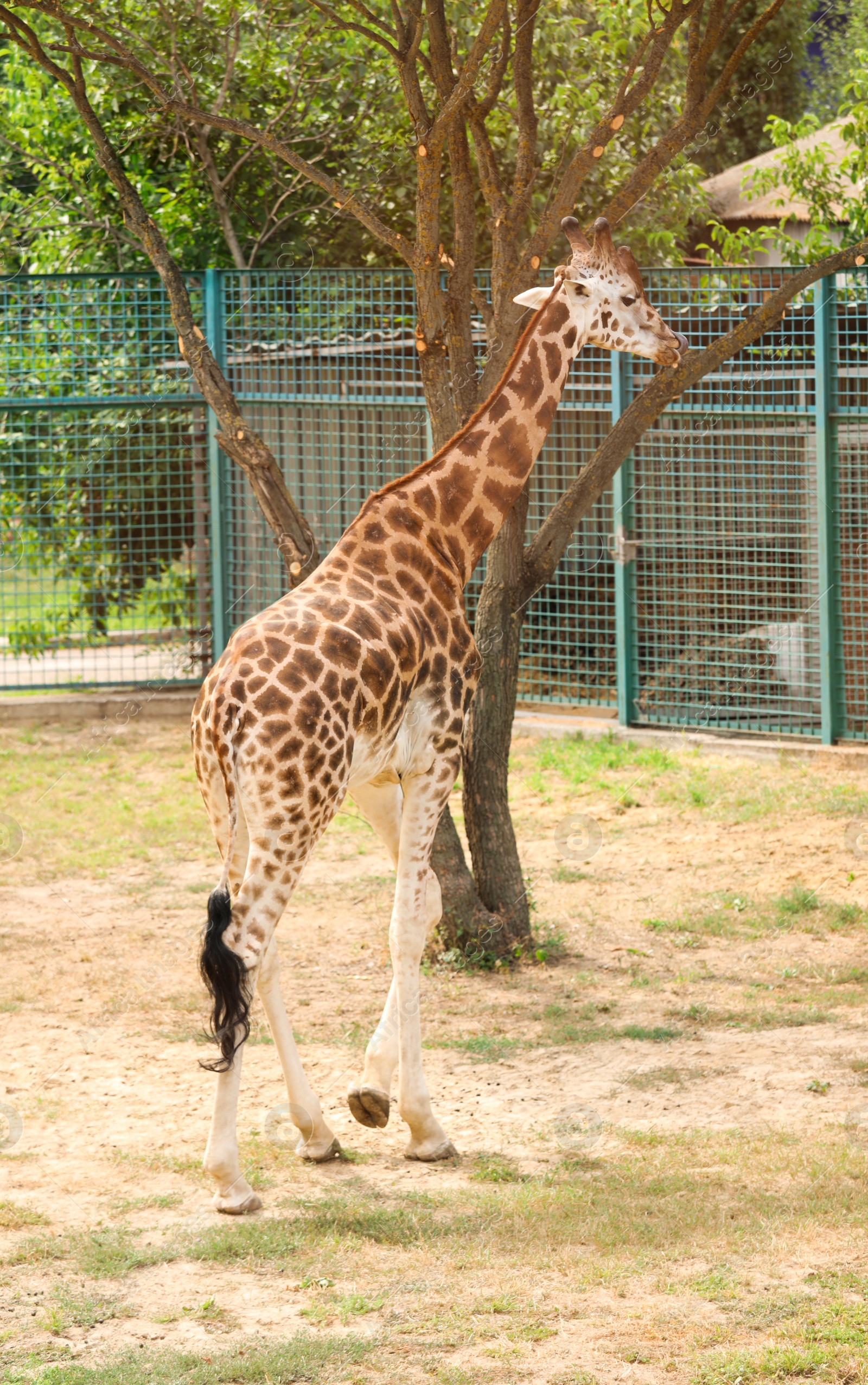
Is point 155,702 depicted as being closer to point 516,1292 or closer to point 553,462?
point 553,462

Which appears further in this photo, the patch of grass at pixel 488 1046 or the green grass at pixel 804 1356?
the patch of grass at pixel 488 1046

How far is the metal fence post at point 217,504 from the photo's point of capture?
1167cm

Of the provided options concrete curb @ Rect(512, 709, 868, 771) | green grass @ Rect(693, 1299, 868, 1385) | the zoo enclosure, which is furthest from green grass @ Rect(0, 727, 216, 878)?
green grass @ Rect(693, 1299, 868, 1385)

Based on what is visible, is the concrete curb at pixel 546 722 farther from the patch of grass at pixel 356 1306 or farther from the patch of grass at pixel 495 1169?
the patch of grass at pixel 356 1306

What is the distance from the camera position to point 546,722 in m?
11.1

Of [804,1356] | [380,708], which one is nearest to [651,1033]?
[380,708]

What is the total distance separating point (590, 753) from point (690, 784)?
3.00ft

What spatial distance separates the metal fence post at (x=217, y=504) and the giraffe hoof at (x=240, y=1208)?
7.27 meters

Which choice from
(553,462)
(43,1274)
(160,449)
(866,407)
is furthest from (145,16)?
(43,1274)

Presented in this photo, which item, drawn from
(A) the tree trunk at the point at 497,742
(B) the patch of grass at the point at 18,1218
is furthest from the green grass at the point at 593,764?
(B) the patch of grass at the point at 18,1218

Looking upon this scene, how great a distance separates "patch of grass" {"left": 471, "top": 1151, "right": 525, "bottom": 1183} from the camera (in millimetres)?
4844

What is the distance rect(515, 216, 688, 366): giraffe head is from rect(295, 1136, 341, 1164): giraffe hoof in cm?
296

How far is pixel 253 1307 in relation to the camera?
405 centimetres

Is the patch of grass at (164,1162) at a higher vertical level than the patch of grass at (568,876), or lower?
lower
